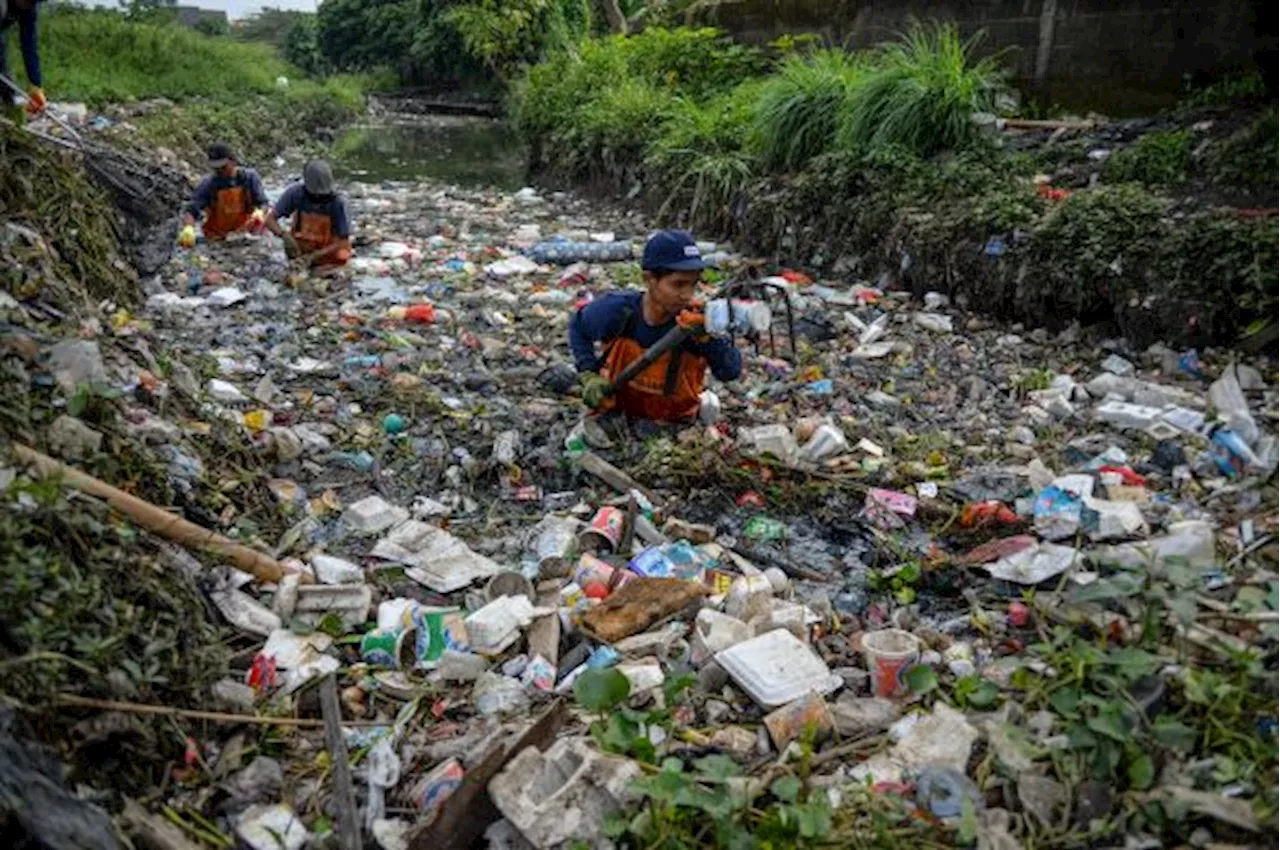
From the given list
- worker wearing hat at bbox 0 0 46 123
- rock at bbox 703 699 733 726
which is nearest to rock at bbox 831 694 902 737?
rock at bbox 703 699 733 726

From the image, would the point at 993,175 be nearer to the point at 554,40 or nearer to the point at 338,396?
the point at 338,396

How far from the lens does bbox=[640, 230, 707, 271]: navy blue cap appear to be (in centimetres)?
363

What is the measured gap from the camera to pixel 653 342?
152 inches

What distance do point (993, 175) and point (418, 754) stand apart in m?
5.01

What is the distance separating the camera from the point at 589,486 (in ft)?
12.1

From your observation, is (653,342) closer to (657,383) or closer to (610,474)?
(657,383)

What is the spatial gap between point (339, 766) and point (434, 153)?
52.6 feet

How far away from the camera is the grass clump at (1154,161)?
5.29 m

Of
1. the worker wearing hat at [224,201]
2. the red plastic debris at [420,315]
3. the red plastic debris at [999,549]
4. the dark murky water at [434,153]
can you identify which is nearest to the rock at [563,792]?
the red plastic debris at [999,549]

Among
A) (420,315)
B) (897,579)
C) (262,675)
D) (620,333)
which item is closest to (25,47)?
(420,315)

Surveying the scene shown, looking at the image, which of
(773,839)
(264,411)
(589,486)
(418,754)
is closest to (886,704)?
(773,839)

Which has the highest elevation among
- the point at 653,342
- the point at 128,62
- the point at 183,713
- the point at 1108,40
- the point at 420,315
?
the point at 128,62

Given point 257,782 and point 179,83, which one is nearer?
point 257,782

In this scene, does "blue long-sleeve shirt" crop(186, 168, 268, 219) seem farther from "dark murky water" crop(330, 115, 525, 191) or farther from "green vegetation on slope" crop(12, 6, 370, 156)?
"dark murky water" crop(330, 115, 525, 191)
